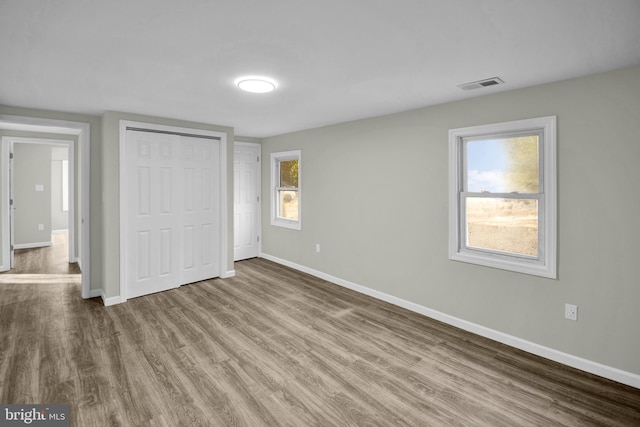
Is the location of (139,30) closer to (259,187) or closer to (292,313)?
(292,313)

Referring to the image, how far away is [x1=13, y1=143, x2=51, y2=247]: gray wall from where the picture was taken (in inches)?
269

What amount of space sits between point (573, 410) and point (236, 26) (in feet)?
10.6

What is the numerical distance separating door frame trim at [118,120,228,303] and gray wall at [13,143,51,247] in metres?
4.65

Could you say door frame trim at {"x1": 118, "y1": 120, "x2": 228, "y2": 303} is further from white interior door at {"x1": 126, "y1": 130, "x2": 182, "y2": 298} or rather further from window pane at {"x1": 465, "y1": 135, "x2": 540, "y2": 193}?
window pane at {"x1": 465, "y1": 135, "x2": 540, "y2": 193}

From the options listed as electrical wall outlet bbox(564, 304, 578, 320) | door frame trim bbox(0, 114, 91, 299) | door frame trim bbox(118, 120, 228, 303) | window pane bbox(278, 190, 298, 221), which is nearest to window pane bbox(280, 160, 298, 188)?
window pane bbox(278, 190, 298, 221)

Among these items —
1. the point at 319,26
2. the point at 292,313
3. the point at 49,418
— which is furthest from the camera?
the point at 292,313

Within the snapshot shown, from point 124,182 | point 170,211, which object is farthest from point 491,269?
point 124,182

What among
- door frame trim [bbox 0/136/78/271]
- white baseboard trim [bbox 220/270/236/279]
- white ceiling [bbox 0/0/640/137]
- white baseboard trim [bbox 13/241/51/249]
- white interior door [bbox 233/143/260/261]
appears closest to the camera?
white ceiling [bbox 0/0/640/137]

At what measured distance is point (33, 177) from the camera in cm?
695

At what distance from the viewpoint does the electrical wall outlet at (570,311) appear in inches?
105

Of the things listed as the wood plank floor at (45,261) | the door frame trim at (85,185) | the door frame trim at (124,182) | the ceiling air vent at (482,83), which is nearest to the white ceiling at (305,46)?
the ceiling air vent at (482,83)

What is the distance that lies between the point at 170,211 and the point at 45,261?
3.58 metres

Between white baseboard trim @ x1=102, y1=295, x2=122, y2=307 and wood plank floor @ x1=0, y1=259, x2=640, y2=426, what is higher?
white baseboard trim @ x1=102, y1=295, x2=122, y2=307

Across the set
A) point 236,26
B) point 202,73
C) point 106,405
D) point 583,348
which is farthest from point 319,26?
→ point 583,348
